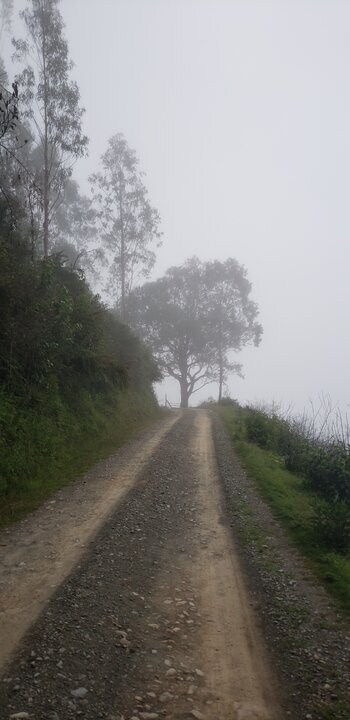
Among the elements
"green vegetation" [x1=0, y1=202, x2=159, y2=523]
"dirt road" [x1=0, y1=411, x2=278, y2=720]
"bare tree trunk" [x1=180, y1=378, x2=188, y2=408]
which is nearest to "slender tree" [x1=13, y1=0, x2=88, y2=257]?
"green vegetation" [x1=0, y1=202, x2=159, y2=523]

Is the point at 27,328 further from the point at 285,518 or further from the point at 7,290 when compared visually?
the point at 285,518

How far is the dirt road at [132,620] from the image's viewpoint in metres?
3.72

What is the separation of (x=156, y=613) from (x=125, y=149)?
37.4m

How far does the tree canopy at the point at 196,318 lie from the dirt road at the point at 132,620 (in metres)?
38.5

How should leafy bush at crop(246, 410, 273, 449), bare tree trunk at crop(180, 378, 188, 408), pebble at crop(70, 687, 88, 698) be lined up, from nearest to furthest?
pebble at crop(70, 687, 88, 698) < leafy bush at crop(246, 410, 273, 449) < bare tree trunk at crop(180, 378, 188, 408)

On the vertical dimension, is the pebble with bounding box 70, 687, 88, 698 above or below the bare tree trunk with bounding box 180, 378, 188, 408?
below

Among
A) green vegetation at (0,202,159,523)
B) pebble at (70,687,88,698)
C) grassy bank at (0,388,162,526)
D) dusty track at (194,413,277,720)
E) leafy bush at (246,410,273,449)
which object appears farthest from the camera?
leafy bush at (246,410,273,449)

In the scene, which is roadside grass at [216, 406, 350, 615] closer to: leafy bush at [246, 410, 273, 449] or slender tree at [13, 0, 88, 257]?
leafy bush at [246, 410, 273, 449]

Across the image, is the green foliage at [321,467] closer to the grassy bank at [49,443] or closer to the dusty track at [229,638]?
the dusty track at [229,638]

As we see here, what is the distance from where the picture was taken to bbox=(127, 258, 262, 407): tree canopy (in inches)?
1854

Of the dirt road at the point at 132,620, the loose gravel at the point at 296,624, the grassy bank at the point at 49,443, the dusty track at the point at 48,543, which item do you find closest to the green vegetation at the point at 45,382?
the grassy bank at the point at 49,443

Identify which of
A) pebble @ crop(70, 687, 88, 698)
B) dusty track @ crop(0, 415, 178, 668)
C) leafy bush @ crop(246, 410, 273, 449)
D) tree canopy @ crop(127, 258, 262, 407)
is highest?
tree canopy @ crop(127, 258, 262, 407)

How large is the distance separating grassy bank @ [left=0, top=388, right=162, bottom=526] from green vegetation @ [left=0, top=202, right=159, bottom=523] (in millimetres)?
20

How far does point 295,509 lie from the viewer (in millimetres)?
9047
